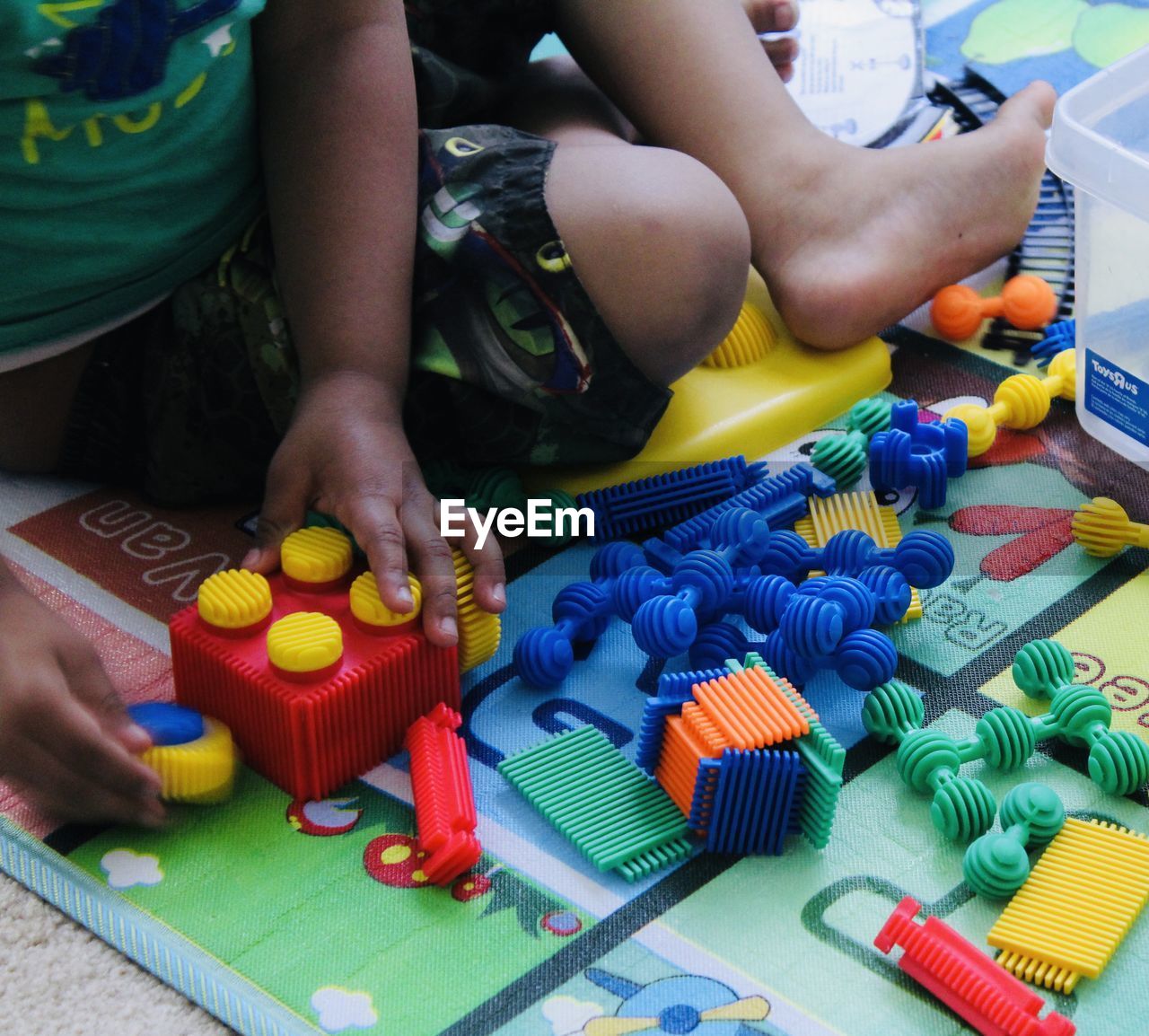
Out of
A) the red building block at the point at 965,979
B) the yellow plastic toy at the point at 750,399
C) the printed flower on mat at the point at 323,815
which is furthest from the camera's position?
the yellow plastic toy at the point at 750,399

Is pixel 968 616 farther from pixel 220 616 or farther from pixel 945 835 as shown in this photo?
pixel 220 616

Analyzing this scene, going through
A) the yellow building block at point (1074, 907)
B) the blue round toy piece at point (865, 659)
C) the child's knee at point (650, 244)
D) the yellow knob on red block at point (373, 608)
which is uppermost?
the child's knee at point (650, 244)

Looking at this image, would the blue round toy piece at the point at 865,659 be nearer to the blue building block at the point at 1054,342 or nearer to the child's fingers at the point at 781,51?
the blue building block at the point at 1054,342

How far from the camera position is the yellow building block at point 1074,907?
0.58m

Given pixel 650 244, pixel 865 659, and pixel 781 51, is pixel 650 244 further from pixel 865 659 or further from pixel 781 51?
pixel 781 51

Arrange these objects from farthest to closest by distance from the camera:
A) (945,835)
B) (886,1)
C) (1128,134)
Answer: (886,1) < (1128,134) < (945,835)

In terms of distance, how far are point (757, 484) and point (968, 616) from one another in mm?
142

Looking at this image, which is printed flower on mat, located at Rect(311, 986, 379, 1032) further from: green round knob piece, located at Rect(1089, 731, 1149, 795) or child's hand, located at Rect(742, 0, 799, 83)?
child's hand, located at Rect(742, 0, 799, 83)

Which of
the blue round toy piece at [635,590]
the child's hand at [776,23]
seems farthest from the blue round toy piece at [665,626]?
the child's hand at [776,23]

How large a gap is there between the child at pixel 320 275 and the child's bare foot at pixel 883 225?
0.13 m

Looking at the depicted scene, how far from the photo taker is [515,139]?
2.72 feet

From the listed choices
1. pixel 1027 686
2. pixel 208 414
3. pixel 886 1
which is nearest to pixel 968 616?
pixel 1027 686

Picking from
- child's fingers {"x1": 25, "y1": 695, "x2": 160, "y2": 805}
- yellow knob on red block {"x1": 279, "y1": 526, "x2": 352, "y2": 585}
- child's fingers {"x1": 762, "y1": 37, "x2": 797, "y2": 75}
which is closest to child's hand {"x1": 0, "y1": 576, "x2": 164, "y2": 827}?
child's fingers {"x1": 25, "y1": 695, "x2": 160, "y2": 805}

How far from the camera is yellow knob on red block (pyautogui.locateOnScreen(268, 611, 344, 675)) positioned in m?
0.63
